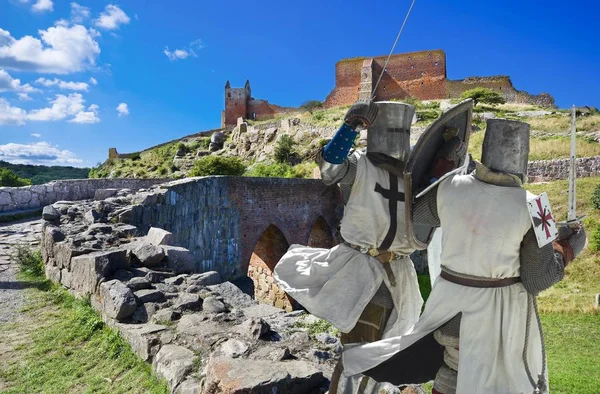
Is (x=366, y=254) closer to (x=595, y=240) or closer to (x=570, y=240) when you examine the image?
(x=570, y=240)

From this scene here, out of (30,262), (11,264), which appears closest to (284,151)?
(11,264)

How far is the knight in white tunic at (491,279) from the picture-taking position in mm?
2238

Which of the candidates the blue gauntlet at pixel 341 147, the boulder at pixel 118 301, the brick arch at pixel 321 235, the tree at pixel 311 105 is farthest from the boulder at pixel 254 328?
the tree at pixel 311 105

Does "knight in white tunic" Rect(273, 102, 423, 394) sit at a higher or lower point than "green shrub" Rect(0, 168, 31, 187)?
lower

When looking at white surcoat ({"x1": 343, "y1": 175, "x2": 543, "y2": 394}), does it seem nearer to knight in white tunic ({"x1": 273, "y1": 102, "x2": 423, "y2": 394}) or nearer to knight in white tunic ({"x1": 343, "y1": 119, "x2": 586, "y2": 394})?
knight in white tunic ({"x1": 343, "y1": 119, "x2": 586, "y2": 394})

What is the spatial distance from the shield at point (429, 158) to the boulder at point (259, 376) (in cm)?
124

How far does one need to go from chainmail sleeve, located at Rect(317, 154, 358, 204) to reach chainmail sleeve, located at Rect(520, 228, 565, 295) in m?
1.13

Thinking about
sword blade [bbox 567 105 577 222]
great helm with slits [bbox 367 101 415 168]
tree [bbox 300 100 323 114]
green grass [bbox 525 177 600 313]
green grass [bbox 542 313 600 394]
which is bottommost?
green grass [bbox 542 313 600 394]

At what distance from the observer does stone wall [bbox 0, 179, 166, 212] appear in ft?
44.4

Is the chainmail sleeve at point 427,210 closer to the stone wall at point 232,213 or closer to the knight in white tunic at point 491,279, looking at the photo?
the knight in white tunic at point 491,279

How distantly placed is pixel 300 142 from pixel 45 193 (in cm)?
2412

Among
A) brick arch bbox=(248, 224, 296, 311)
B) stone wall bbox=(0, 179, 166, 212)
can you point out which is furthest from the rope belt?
stone wall bbox=(0, 179, 166, 212)

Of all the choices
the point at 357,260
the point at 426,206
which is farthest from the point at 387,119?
the point at 357,260

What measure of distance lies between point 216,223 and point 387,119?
9.80 m
